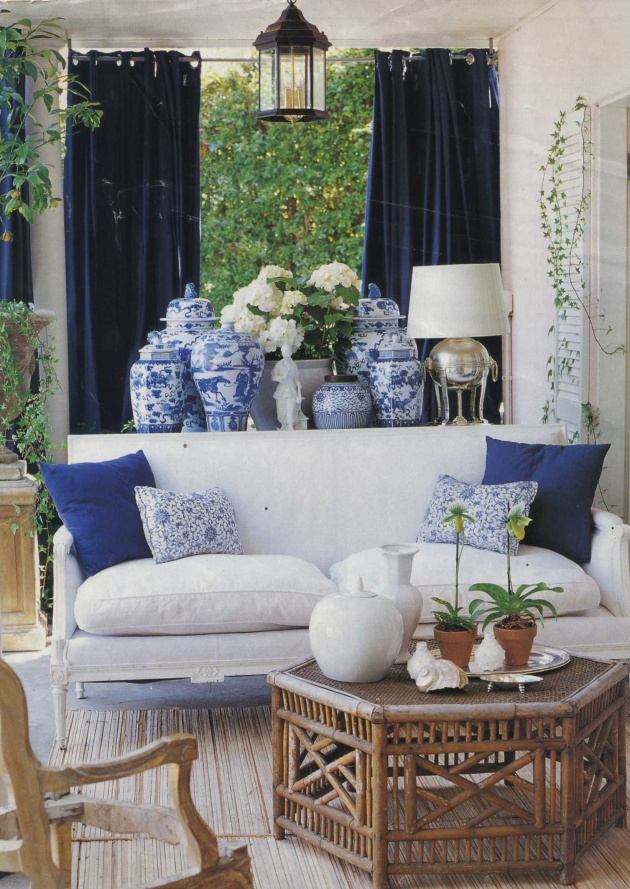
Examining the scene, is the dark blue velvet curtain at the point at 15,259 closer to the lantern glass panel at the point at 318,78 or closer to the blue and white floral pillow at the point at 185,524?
the blue and white floral pillow at the point at 185,524

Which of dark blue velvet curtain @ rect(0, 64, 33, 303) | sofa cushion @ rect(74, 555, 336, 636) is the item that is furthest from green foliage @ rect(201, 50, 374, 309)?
sofa cushion @ rect(74, 555, 336, 636)

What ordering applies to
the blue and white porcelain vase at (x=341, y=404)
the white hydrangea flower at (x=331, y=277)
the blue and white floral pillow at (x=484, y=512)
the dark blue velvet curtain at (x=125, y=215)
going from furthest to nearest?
the dark blue velvet curtain at (x=125, y=215)
the white hydrangea flower at (x=331, y=277)
the blue and white porcelain vase at (x=341, y=404)
the blue and white floral pillow at (x=484, y=512)

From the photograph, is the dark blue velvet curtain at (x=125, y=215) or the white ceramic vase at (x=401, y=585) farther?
the dark blue velvet curtain at (x=125, y=215)

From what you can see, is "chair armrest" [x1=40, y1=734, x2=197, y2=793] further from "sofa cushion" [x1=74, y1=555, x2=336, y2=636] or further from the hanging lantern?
the hanging lantern

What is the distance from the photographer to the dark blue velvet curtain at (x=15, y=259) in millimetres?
5289

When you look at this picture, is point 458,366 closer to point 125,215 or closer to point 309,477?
point 309,477

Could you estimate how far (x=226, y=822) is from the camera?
9.18 ft

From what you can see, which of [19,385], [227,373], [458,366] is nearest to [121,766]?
[227,373]

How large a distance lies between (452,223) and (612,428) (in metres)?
1.70

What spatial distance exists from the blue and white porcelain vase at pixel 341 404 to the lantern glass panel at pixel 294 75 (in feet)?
3.56

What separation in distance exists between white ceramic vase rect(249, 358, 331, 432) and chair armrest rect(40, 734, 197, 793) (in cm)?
269

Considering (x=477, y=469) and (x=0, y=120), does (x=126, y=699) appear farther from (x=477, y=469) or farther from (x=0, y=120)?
(x=0, y=120)

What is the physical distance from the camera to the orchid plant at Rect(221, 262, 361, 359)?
4.14 metres

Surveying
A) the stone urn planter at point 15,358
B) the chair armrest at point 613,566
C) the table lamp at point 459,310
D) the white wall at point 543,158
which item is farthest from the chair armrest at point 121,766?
the white wall at point 543,158
